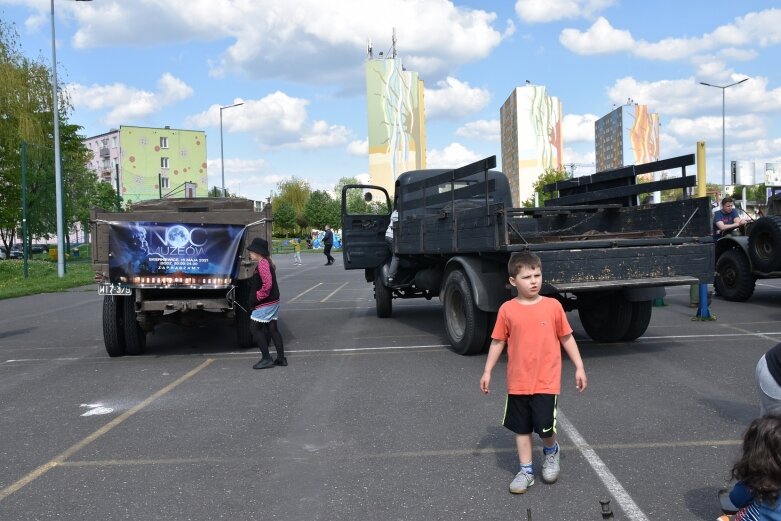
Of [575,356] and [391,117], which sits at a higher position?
[391,117]

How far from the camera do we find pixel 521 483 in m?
3.74

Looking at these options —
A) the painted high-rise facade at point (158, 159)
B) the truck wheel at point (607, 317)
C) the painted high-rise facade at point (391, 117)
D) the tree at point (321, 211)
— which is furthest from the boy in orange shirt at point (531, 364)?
the painted high-rise facade at point (391, 117)

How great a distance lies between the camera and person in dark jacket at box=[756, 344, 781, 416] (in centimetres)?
307

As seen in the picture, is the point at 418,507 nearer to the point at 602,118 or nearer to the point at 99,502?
the point at 99,502

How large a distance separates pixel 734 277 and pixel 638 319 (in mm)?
5273

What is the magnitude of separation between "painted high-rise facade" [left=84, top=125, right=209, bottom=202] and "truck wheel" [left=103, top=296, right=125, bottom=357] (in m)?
85.5

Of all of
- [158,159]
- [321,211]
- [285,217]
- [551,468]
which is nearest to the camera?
[551,468]

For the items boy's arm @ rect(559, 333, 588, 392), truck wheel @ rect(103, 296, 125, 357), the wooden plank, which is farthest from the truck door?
boy's arm @ rect(559, 333, 588, 392)

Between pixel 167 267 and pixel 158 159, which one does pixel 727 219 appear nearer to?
pixel 167 267

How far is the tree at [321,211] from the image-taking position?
296ft

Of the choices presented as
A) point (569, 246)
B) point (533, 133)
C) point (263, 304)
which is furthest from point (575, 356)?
point (533, 133)

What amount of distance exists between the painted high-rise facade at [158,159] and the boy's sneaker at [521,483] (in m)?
91.1

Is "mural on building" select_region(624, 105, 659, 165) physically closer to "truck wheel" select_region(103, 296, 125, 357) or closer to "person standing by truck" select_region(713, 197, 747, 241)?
"person standing by truck" select_region(713, 197, 747, 241)

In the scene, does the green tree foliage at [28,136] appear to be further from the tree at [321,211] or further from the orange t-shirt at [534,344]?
the tree at [321,211]
